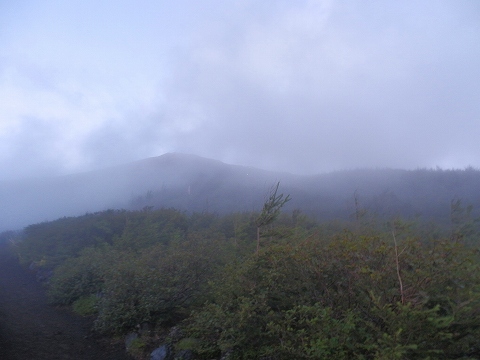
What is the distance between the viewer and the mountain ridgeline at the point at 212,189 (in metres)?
30.8

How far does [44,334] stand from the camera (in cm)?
897

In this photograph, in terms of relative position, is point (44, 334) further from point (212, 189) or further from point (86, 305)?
point (212, 189)

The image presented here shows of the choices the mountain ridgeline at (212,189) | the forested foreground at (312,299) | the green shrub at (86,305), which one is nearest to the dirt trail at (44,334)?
the green shrub at (86,305)

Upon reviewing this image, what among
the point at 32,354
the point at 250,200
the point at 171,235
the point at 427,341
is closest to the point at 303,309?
the point at 427,341

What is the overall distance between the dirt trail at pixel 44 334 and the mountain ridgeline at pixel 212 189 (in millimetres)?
18402

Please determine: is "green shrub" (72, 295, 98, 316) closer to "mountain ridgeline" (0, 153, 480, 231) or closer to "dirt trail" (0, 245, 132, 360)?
"dirt trail" (0, 245, 132, 360)

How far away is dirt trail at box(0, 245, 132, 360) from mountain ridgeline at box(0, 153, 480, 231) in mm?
18402

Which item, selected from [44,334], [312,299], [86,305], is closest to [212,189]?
[86,305]

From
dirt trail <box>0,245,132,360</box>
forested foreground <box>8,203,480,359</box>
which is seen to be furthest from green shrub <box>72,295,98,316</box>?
forested foreground <box>8,203,480,359</box>

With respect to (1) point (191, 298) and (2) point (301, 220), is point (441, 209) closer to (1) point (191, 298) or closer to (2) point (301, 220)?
(2) point (301, 220)

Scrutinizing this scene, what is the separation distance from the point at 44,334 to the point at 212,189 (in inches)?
1325

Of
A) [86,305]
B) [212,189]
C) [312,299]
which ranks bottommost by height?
[86,305]

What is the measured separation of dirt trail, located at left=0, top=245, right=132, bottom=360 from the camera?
7659 millimetres

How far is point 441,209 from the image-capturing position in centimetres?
2411
